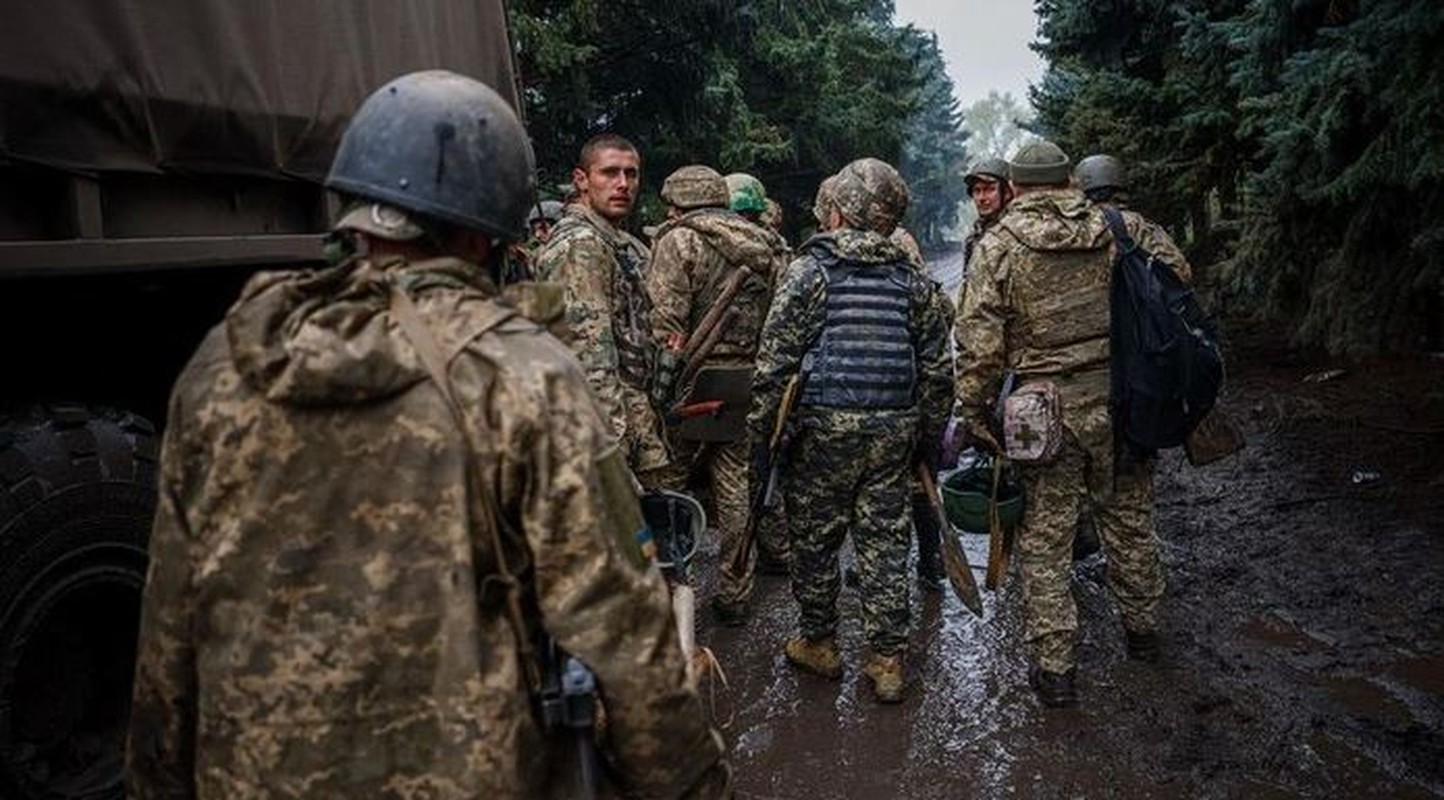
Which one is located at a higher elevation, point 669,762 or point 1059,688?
point 669,762

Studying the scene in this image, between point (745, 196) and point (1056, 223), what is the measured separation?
2.63 metres

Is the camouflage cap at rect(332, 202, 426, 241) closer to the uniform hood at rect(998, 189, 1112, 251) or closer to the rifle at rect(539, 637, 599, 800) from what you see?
the rifle at rect(539, 637, 599, 800)

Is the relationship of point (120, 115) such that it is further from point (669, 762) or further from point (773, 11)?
point (773, 11)

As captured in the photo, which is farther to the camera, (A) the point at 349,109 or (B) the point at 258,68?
(A) the point at 349,109

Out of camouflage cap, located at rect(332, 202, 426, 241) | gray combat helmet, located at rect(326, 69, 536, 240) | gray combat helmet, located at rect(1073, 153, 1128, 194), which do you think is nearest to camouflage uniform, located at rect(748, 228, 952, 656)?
gray combat helmet, located at rect(1073, 153, 1128, 194)

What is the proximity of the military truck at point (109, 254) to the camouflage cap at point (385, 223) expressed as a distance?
1152 millimetres

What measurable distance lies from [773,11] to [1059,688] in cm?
1677

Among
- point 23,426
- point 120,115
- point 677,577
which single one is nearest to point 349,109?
point 120,115

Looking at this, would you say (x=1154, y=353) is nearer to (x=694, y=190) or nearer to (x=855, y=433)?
(x=855, y=433)

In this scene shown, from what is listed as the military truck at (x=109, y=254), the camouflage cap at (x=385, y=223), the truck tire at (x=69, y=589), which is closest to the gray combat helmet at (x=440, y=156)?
the camouflage cap at (x=385, y=223)

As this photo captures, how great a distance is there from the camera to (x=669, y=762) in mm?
1701

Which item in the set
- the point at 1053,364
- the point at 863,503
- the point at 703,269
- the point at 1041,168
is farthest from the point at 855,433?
the point at 703,269

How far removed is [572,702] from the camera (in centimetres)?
165

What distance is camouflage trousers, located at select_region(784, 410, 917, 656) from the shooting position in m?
4.27
